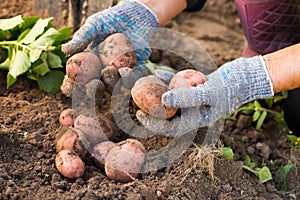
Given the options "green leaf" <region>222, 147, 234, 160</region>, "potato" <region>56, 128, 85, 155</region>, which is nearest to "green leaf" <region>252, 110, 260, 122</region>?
"green leaf" <region>222, 147, 234, 160</region>

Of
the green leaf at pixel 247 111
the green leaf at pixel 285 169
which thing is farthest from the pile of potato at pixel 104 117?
the green leaf at pixel 247 111

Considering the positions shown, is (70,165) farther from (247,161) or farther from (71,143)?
(247,161)

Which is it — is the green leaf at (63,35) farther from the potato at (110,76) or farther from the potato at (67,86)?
the potato at (110,76)

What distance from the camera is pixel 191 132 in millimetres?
2041

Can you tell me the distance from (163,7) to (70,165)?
2.89ft

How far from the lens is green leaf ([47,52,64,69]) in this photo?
7.54ft

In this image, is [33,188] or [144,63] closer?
[33,188]

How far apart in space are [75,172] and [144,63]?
637 millimetres

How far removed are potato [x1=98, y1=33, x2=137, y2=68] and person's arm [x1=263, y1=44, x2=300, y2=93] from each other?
0.51 m

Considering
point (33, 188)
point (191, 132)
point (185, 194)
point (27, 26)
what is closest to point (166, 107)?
point (191, 132)

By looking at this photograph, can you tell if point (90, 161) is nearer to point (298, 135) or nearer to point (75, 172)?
point (75, 172)

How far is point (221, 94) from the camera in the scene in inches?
79.0

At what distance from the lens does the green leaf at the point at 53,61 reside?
7.54 feet

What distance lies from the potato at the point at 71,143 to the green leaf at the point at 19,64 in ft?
1.23
